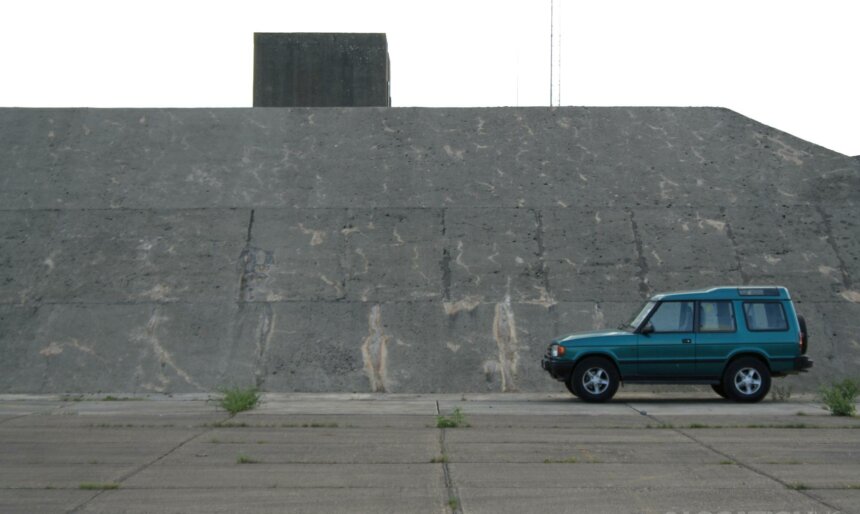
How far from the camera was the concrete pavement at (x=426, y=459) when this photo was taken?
7.88 meters

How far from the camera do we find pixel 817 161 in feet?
75.6

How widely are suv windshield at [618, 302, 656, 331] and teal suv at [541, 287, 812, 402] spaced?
0.51 feet

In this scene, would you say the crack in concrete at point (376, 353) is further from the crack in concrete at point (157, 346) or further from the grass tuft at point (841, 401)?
the grass tuft at point (841, 401)

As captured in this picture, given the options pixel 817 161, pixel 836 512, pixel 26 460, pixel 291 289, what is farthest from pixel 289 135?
pixel 836 512

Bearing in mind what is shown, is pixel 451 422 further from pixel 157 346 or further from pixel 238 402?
pixel 157 346

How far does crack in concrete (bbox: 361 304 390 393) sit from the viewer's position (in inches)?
712

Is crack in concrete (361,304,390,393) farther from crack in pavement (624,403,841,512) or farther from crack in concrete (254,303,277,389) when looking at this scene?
crack in pavement (624,403,841,512)

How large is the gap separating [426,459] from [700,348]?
24.6ft

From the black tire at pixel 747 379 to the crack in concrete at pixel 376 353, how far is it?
21.0 feet

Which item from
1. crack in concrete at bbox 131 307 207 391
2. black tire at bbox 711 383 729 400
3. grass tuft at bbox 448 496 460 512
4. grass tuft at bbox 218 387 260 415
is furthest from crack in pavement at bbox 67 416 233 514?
black tire at bbox 711 383 729 400

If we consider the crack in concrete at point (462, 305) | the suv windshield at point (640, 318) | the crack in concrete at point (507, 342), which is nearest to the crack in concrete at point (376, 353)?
the crack in concrete at point (462, 305)

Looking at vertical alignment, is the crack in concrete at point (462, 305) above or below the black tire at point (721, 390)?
above

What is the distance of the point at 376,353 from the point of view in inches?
727

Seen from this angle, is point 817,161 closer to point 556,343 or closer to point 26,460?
point 556,343
